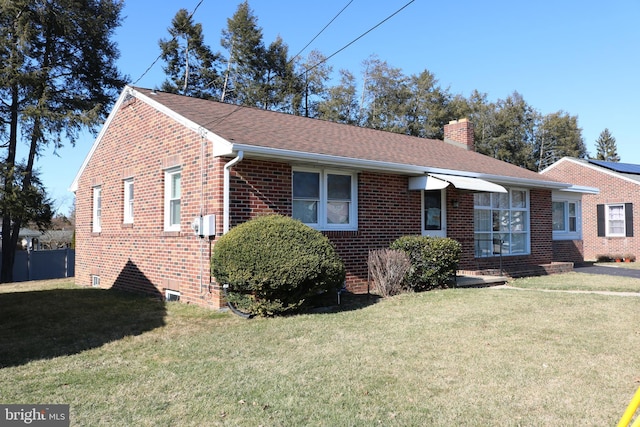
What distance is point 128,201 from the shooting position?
12359 mm

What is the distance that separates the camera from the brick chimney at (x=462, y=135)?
1889 centimetres

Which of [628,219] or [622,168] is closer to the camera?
[628,219]

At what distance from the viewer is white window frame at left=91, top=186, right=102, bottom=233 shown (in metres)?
14.1

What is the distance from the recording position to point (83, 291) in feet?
40.3

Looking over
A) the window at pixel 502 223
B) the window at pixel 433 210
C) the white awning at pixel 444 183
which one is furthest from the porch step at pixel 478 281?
the white awning at pixel 444 183

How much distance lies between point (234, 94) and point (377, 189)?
84.1 feet

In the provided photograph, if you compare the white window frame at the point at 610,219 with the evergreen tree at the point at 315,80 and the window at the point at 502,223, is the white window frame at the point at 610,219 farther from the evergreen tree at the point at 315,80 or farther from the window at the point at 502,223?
the evergreen tree at the point at 315,80

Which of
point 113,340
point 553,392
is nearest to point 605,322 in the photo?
point 553,392

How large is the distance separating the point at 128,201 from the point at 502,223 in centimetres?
1079

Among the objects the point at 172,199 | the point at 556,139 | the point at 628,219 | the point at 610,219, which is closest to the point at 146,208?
the point at 172,199

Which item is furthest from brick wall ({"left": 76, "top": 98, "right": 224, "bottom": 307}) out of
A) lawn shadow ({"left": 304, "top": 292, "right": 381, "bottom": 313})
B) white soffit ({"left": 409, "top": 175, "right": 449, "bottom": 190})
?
white soffit ({"left": 409, "top": 175, "right": 449, "bottom": 190})

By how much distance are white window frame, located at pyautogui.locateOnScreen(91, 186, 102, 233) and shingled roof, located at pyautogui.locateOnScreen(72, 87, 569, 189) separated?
10.4 ft

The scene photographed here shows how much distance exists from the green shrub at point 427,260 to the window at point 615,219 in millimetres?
15656

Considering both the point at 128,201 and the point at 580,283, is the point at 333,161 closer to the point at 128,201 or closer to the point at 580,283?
the point at 128,201
